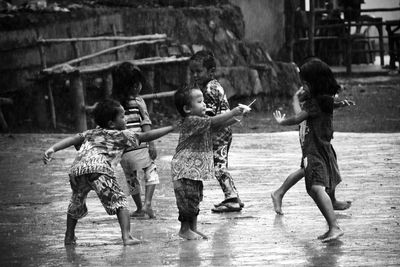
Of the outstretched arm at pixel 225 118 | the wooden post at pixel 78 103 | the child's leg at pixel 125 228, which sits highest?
the outstretched arm at pixel 225 118

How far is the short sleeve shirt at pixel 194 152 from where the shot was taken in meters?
7.40

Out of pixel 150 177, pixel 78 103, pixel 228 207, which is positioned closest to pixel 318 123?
pixel 228 207

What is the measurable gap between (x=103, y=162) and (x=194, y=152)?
67cm

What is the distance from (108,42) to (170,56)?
1.12 metres

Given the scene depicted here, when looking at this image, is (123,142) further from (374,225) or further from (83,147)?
(374,225)

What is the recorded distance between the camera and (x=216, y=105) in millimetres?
8719

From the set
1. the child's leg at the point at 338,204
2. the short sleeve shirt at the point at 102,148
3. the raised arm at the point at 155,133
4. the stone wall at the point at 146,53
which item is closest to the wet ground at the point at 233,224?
the child's leg at the point at 338,204

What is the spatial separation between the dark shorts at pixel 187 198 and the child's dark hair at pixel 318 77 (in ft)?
3.61

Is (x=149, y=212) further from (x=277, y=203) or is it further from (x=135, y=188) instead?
(x=277, y=203)

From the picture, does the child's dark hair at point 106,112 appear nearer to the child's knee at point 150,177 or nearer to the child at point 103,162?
the child at point 103,162

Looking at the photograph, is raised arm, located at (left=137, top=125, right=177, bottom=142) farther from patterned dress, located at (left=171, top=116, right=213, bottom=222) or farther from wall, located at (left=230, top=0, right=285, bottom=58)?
wall, located at (left=230, top=0, right=285, bottom=58)

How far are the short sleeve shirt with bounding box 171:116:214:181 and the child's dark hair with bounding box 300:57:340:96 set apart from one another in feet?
2.64

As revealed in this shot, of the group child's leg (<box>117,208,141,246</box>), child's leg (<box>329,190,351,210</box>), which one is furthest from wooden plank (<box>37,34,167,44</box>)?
child's leg (<box>117,208,141,246</box>)

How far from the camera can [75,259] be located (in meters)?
6.73
